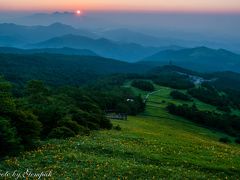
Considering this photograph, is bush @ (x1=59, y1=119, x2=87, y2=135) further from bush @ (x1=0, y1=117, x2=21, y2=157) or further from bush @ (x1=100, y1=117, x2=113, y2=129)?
bush @ (x1=100, y1=117, x2=113, y2=129)

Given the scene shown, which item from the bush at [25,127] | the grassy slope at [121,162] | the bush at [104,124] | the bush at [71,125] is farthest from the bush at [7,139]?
the bush at [104,124]

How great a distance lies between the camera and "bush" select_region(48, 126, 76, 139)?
37669 millimetres

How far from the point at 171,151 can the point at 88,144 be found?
→ 24.5 ft

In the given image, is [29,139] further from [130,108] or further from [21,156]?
[130,108]

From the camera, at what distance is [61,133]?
1495 inches

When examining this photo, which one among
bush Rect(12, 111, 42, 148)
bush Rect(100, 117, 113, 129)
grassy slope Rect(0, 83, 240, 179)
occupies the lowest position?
bush Rect(100, 117, 113, 129)

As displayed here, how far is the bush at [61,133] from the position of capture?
3767 centimetres

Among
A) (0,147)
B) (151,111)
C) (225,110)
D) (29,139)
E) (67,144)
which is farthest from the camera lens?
(225,110)

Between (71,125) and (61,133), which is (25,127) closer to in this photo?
(61,133)

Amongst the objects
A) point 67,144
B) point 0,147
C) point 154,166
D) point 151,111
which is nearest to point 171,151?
point 154,166

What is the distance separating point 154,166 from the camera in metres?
26.5

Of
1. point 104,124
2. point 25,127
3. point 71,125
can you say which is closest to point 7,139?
point 25,127

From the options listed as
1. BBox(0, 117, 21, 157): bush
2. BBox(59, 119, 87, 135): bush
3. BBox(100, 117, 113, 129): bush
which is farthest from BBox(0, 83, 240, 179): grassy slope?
BBox(100, 117, 113, 129): bush

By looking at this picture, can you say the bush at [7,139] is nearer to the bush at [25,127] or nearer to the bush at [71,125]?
the bush at [25,127]
